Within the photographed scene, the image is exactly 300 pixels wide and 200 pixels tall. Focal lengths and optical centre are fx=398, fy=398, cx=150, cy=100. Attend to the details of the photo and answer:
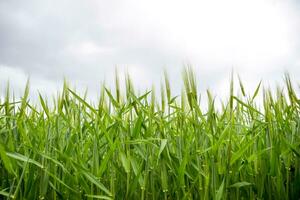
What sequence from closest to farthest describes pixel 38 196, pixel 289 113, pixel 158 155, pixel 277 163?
1. pixel 158 155
2. pixel 38 196
3. pixel 277 163
4. pixel 289 113

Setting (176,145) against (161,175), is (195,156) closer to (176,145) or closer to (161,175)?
(176,145)

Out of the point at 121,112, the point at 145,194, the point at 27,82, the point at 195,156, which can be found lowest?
the point at 145,194

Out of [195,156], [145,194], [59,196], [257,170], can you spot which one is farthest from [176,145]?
[59,196]

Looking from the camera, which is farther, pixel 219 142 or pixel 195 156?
pixel 195 156

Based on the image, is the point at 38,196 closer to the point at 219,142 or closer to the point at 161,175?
the point at 161,175

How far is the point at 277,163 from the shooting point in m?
1.66

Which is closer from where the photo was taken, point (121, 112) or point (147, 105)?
point (121, 112)

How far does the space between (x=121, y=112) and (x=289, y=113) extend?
0.93 metres

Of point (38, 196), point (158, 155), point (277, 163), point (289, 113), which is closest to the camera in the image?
point (158, 155)

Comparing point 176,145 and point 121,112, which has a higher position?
point 121,112

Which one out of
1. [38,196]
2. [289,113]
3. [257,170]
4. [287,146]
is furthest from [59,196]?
[289,113]

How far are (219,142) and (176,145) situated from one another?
19 cm

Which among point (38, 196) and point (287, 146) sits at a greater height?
point (287, 146)

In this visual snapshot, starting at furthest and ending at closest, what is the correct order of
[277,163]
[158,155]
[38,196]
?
[277,163]
[38,196]
[158,155]
